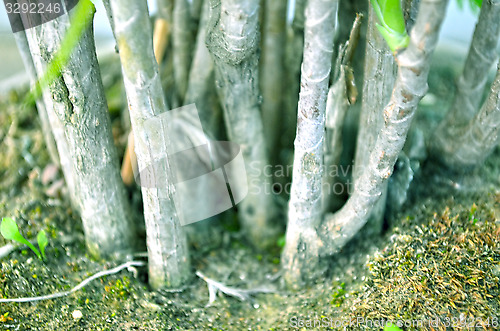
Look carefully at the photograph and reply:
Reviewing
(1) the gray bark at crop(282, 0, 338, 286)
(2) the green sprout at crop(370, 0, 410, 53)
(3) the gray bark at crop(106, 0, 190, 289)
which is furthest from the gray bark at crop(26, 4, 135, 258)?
(2) the green sprout at crop(370, 0, 410, 53)

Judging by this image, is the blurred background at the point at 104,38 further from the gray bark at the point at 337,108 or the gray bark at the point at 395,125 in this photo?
the gray bark at the point at 395,125

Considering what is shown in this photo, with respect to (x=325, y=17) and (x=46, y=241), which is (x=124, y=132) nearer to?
(x=46, y=241)

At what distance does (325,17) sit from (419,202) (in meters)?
0.54

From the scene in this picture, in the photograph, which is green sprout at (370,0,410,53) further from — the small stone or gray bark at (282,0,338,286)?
the small stone

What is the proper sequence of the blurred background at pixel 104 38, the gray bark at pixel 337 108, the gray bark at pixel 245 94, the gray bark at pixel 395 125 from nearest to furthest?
the gray bark at pixel 395 125
the gray bark at pixel 245 94
the gray bark at pixel 337 108
the blurred background at pixel 104 38

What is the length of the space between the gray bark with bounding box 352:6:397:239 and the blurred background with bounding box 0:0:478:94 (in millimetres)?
962

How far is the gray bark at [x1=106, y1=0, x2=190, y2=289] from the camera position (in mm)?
744

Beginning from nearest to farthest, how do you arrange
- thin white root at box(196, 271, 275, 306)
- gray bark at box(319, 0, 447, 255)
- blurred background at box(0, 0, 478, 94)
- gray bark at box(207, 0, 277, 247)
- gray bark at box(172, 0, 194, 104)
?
gray bark at box(319, 0, 447, 255) → gray bark at box(207, 0, 277, 247) → thin white root at box(196, 271, 275, 306) → gray bark at box(172, 0, 194, 104) → blurred background at box(0, 0, 478, 94)

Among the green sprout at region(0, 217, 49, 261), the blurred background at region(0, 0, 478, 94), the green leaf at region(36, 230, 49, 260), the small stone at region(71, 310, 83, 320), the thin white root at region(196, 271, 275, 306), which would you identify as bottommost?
the thin white root at region(196, 271, 275, 306)

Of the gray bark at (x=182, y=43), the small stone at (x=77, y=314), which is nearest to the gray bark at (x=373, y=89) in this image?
the gray bark at (x=182, y=43)

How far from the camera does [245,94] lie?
1008 millimetres

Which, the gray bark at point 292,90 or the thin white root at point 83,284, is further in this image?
the gray bark at point 292,90

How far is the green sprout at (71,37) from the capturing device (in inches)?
32.8

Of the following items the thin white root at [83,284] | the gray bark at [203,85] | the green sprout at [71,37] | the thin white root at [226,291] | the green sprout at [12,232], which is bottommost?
the thin white root at [226,291]
